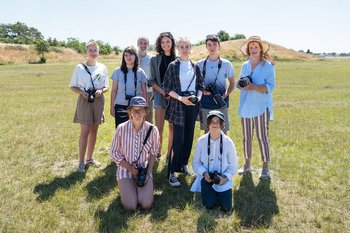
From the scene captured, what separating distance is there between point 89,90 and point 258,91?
9.41 ft

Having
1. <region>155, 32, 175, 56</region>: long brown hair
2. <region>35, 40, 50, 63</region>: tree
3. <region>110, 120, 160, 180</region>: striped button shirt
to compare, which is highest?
<region>35, 40, 50, 63</region>: tree

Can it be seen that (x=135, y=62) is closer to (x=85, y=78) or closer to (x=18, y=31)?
(x=85, y=78)

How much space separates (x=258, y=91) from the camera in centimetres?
567

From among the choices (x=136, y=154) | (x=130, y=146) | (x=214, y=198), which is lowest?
(x=214, y=198)

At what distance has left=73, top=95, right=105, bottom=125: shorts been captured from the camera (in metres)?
6.14

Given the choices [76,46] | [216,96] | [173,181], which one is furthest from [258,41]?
[76,46]

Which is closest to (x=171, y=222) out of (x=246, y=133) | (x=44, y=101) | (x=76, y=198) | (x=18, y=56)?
(x=76, y=198)

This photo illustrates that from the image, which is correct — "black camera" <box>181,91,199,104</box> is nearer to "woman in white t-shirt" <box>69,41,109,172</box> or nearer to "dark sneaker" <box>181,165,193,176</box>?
"dark sneaker" <box>181,165,193,176</box>

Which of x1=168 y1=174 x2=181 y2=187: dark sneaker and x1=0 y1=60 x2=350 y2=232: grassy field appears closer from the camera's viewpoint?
x1=0 y1=60 x2=350 y2=232: grassy field

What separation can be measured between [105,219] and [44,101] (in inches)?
492

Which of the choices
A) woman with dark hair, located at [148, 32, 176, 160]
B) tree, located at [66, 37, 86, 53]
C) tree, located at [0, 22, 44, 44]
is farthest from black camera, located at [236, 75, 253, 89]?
tree, located at [0, 22, 44, 44]

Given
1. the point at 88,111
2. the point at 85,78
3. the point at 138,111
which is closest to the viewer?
the point at 138,111

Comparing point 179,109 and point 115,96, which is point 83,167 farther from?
point 179,109

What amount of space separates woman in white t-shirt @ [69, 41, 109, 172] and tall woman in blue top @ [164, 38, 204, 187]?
1.39 meters
